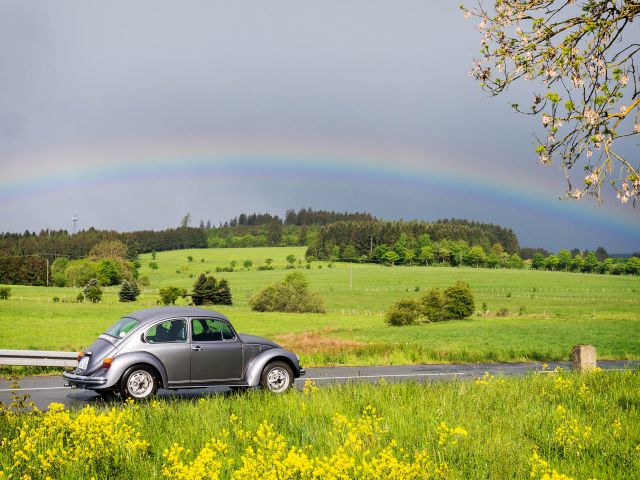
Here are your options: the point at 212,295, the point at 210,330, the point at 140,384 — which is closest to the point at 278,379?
the point at 210,330

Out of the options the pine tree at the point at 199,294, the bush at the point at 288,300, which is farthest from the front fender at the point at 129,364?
the pine tree at the point at 199,294

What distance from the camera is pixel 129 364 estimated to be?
1277 cm

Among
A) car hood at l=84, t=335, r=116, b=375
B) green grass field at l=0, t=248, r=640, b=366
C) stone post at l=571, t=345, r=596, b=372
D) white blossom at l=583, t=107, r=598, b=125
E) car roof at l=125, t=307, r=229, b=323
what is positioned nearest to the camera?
white blossom at l=583, t=107, r=598, b=125

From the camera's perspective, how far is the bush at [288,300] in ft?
286

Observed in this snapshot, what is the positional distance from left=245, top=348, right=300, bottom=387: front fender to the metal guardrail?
17.6ft

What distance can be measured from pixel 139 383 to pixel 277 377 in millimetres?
2761

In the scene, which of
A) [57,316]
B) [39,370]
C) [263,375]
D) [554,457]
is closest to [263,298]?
[57,316]

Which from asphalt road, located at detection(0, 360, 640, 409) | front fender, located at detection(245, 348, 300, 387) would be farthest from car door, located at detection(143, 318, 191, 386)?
front fender, located at detection(245, 348, 300, 387)

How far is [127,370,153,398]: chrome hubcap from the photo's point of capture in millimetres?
12789

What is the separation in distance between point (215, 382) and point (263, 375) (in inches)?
37.9

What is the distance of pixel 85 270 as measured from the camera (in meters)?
146

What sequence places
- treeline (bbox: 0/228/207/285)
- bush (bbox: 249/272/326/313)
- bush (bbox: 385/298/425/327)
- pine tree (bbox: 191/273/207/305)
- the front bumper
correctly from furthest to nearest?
treeline (bbox: 0/228/207/285), pine tree (bbox: 191/273/207/305), bush (bbox: 249/272/326/313), bush (bbox: 385/298/425/327), the front bumper

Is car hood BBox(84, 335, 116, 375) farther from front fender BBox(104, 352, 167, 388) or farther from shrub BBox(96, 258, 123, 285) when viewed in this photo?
shrub BBox(96, 258, 123, 285)

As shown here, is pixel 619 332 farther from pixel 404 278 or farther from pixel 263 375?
pixel 404 278
